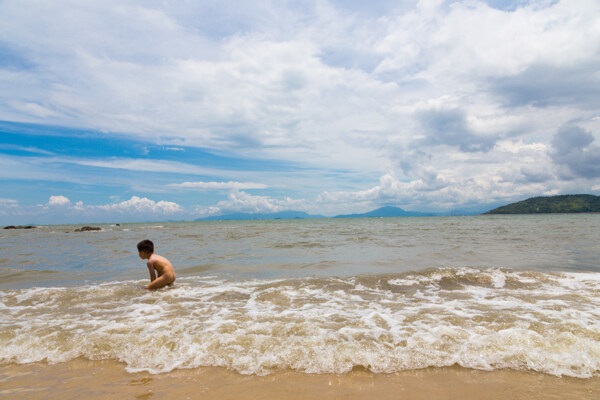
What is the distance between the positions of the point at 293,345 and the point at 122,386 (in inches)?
87.2

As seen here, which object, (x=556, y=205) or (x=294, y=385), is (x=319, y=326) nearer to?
(x=294, y=385)

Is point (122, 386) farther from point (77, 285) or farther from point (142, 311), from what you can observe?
point (77, 285)

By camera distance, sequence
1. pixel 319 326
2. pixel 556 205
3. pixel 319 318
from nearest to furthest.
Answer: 1. pixel 319 326
2. pixel 319 318
3. pixel 556 205

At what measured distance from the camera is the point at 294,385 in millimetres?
3689

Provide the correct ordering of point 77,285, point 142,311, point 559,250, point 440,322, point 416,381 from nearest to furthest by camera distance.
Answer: point 416,381
point 440,322
point 142,311
point 77,285
point 559,250

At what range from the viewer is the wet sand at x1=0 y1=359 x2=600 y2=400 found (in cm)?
343

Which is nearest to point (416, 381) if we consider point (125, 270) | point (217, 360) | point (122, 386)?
point (217, 360)

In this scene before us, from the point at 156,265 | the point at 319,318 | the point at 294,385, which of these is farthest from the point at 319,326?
the point at 156,265

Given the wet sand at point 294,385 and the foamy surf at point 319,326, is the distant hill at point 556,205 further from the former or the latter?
the wet sand at point 294,385

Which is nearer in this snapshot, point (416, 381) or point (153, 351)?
point (416, 381)

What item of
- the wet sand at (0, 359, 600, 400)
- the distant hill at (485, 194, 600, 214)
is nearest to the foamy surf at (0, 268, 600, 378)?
the wet sand at (0, 359, 600, 400)

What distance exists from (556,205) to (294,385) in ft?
626

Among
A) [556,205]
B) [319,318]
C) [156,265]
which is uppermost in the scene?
[556,205]

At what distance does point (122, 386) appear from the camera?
12.4 feet
